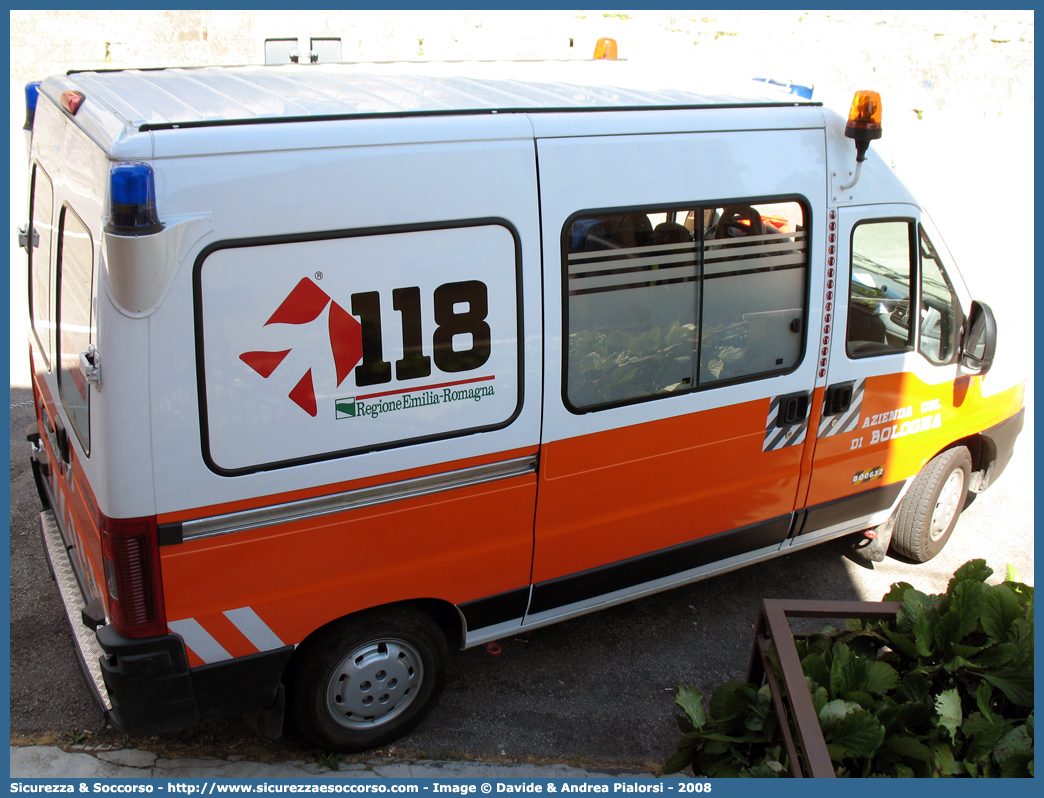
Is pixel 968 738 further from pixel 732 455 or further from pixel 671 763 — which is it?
pixel 732 455

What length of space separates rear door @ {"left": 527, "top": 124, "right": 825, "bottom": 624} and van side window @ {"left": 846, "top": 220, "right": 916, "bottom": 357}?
275 millimetres

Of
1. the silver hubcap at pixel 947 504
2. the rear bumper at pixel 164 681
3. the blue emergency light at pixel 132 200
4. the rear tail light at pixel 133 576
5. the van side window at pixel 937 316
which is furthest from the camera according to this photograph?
the silver hubcap at pixel 947 504

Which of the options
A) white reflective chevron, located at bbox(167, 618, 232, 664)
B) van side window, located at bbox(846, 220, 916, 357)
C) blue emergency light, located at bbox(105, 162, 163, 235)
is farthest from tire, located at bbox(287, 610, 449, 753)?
van side window, located at bbox(846, 220, 916, 357)

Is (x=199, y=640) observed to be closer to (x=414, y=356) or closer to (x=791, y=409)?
(x=414, y=356)

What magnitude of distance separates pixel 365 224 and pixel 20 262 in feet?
28.8

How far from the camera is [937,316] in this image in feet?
13.7

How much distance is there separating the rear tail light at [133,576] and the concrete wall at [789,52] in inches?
335

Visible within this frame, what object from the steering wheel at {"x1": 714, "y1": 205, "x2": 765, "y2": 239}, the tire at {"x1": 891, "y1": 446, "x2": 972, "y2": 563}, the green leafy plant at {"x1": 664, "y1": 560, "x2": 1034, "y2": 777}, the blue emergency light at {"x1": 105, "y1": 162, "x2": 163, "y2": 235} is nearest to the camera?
the blue emergency light at {"x1": 105, "y1": 162, "x2": 163, "y2": 235}

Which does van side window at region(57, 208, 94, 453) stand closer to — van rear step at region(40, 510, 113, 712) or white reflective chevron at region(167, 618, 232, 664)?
white reflective chevron at region(167, 618, 232, 664)

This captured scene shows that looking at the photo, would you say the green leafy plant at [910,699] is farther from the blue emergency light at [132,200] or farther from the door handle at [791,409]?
the blue emergency light at [132,200]

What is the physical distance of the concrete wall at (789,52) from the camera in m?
10.3

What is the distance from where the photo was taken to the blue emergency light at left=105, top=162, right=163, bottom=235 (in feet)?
7.52

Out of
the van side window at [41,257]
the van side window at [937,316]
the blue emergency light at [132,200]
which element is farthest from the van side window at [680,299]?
the van side window at [41,257]


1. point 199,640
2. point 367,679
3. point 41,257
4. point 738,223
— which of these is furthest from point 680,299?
point 41,257
